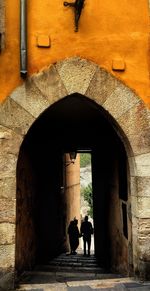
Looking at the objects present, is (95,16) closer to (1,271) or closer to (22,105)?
(22,105)

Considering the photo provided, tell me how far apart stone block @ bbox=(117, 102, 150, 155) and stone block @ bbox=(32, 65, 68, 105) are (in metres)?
0.84

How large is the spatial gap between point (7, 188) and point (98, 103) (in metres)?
1.55

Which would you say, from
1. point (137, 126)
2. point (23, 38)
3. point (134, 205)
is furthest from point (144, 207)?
point (23, 38)

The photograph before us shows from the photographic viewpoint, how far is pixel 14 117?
4207 mm

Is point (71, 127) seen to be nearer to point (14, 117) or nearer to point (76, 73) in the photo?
point (76, 73)

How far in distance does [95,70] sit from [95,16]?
0.74m

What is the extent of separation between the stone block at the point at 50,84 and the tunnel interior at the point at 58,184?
5.4 inches

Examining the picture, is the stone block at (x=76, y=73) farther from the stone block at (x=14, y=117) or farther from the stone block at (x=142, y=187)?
the stone block at (x=142, y=187)

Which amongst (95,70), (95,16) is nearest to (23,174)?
(95,70)

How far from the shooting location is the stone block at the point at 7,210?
158 inches

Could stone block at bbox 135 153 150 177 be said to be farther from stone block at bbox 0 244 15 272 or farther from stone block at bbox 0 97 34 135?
stone block at bbox 0 244 15 272

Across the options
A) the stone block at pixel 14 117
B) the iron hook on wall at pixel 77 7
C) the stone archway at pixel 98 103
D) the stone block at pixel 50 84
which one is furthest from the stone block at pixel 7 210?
the iron hook on wall at pixel 77 7

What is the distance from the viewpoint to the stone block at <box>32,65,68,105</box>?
432cm

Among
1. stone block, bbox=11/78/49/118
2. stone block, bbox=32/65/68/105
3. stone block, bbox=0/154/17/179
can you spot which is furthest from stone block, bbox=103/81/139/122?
stone block, bbox=0/154/17/179
